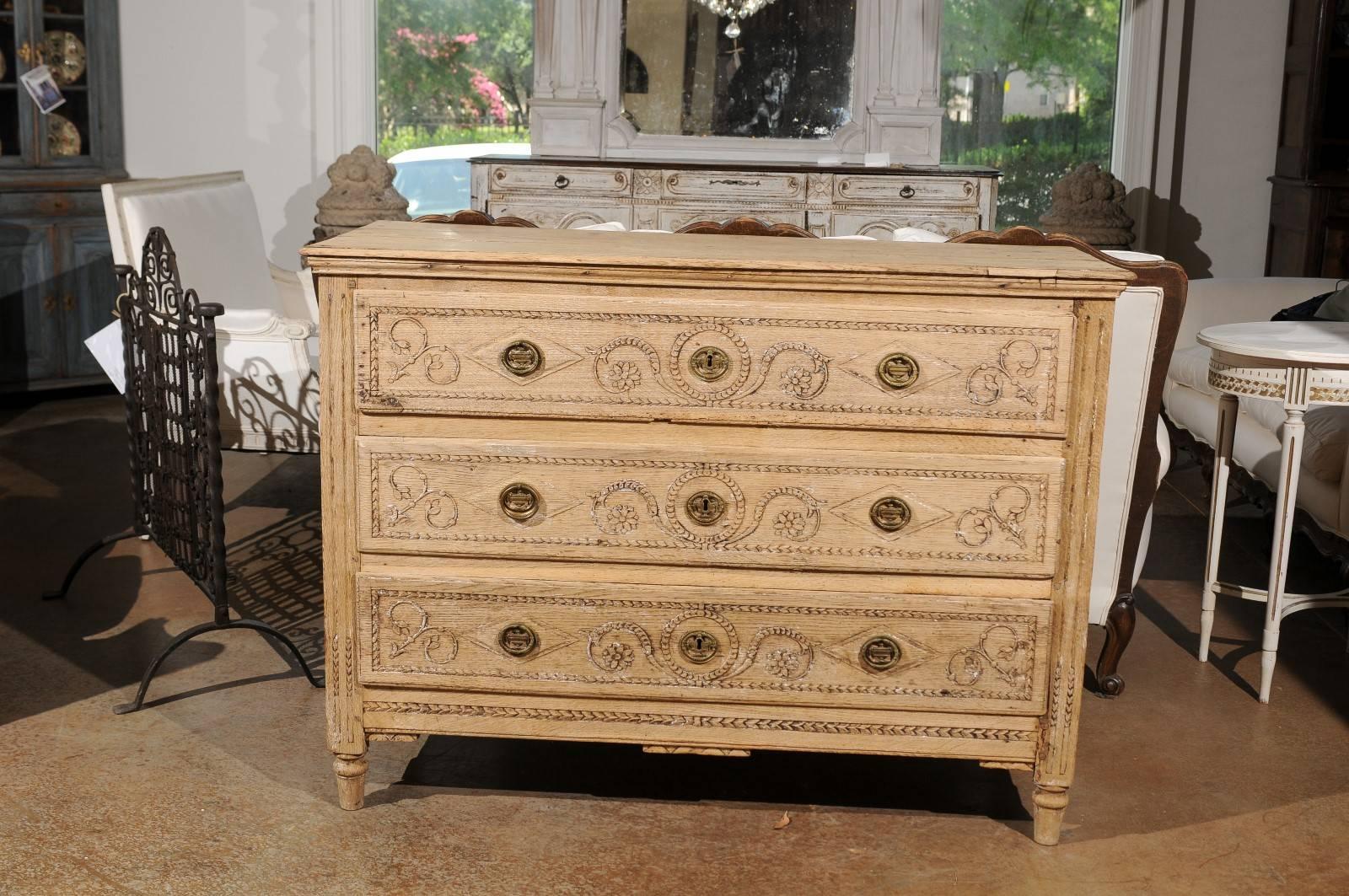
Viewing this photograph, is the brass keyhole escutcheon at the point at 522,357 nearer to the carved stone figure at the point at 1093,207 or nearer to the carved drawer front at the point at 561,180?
the carved drawer front at the point at 561,180

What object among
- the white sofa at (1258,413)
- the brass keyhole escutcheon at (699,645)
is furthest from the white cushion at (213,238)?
the white sofa at (1258,413)

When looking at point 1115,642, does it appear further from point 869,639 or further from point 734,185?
point 734,185

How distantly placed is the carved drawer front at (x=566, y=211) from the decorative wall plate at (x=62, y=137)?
2.13 metres

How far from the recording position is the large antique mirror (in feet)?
26.3

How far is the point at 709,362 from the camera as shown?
2736mm

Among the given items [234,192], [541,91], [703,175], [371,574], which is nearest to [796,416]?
[371,574]

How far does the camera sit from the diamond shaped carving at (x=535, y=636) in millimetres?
2857

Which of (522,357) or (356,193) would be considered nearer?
(522,357)

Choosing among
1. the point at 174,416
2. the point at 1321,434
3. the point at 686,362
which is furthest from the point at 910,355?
the point at 174,416

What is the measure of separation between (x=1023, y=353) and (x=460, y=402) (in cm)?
109

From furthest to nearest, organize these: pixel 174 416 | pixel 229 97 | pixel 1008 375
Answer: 1. pixel 229 97
2. pixel 174 416
3. pixel 1008 375

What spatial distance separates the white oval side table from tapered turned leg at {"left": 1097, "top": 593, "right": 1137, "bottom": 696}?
0.35 metres

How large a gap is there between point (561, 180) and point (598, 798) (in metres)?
4.84

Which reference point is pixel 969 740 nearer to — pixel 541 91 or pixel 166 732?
pixel 166 732
